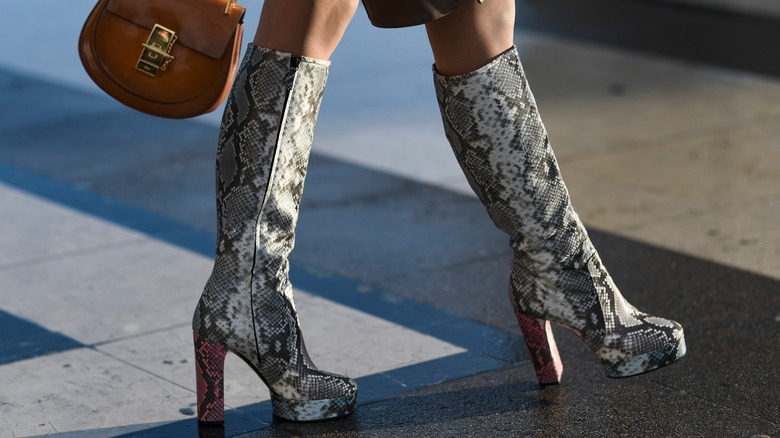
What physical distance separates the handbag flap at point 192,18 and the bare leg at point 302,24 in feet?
0.23

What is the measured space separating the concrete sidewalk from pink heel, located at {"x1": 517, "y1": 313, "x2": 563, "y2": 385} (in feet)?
0.13

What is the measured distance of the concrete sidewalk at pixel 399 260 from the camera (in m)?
2.53

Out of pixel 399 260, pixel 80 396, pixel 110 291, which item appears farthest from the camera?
pixel 399 260

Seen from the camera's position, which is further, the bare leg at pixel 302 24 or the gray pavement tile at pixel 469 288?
the gray pavement tile at pixel 469 288

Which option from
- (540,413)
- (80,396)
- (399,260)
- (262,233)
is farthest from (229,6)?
(399,260)

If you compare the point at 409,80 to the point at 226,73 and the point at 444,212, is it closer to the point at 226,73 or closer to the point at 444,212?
the point at 444,212

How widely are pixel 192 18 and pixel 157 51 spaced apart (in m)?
0.10

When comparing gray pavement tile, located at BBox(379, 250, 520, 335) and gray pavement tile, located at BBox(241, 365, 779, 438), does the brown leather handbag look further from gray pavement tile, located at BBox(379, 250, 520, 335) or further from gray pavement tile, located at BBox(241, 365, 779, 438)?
gray pavement tile, located at BBox(379, 250, 520, 335)

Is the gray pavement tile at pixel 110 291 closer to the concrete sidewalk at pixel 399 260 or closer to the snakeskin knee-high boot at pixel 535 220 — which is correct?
the concrete sidewalk at pixel 399 260

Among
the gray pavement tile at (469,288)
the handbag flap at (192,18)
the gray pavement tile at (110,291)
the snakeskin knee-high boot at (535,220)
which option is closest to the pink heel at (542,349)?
the snakeskin knee-high boot at (535,220)

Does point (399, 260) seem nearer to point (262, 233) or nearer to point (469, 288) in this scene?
point (469, 288)

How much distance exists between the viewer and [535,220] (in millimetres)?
2400

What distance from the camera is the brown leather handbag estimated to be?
2.24 metres

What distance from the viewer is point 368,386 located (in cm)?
266
